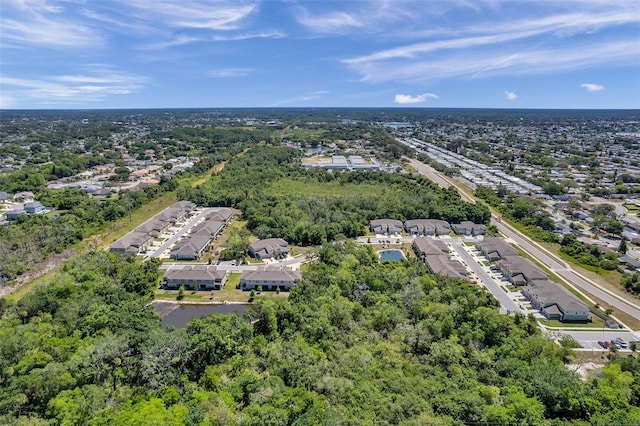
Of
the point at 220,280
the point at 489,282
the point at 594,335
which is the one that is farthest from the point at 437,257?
the point at 220,280

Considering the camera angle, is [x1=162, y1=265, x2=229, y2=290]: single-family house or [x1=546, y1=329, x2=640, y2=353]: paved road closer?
[x1=546, y1=329, x2=640, y2=353]: paved road

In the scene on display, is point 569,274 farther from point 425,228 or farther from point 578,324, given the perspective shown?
point 425,228

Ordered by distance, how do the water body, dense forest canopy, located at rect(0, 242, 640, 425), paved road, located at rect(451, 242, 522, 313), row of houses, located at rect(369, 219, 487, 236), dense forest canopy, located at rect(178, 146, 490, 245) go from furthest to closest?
row of houses, located at rect(369, 219, 487, 236), dense forest canopy, located at rect(178, 146, 490, 245), paved road, located at rect(451, 242, 522, 313), the water body, dense forest canopy, located at rect(0, 242, 640, 425)

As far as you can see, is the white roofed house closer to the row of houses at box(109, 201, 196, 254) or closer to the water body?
the water body

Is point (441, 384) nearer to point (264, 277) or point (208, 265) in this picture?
point (264, 277)

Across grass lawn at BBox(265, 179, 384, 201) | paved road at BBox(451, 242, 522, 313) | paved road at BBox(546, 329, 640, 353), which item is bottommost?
paved road at BBox(546, 329, 640, 353)

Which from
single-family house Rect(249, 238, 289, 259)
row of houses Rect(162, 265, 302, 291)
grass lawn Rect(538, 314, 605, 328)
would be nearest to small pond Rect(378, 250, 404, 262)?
single-family house Rect(249, 238, 289, 259)
